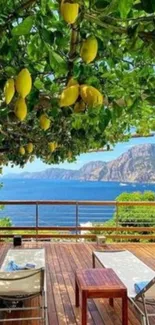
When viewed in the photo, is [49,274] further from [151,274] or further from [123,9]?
[123,9]

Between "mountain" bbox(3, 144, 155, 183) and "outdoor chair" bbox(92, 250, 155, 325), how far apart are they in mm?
19056

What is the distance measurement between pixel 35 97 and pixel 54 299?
2.94 meters

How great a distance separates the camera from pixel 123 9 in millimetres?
1044

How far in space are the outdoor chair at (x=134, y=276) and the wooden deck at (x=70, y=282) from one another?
12.2 inches

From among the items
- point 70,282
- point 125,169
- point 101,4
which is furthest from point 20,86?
point 125,169

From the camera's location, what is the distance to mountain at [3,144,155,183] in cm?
2608

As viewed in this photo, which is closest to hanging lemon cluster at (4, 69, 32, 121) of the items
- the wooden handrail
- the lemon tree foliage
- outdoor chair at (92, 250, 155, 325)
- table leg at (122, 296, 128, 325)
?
the lemon tree foliage

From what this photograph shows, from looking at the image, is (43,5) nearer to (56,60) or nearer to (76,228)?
(56,60)

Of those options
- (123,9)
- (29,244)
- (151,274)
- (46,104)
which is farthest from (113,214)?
(123,9)

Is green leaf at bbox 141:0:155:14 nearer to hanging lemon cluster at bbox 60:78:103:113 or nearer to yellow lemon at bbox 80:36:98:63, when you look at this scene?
yellow lemon at bbox 80:36:98:63

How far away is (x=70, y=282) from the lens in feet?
16.2

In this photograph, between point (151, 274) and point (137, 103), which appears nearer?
point (137, 103)

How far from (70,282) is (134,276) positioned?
113 centimetres

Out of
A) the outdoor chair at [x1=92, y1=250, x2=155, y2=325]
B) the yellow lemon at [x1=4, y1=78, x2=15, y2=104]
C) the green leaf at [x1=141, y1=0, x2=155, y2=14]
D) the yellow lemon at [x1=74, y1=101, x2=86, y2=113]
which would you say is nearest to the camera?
the green leaf at [x1=141, y1=0, x2=155, y2=14]
